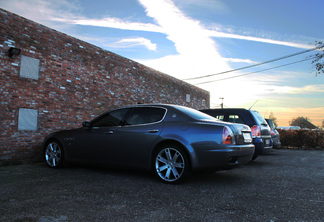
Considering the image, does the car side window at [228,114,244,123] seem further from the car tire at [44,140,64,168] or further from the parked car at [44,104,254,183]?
the car tire at [44,140,64,168]

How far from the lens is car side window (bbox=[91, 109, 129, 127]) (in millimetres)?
5443

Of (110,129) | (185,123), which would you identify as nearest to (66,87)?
(110,129)

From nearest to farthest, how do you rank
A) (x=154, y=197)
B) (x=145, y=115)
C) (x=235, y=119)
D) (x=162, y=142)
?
(x=154, y=197) < (x=162, y=142) < (x=145, y=115) < (x=235, y=119)

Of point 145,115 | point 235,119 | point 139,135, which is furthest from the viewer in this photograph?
point 235,119

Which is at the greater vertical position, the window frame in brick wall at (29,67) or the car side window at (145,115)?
the window frame in brick wall at (29,67)

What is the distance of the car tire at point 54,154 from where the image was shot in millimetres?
6062

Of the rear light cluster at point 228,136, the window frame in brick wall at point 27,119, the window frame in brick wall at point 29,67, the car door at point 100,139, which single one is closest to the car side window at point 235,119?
the rear light cluster at point 228,136

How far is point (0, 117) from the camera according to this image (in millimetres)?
6523

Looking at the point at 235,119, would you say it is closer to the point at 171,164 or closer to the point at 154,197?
the point at 171,164

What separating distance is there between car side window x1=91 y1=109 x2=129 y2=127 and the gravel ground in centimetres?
105

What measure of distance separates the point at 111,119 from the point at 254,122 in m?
4.10

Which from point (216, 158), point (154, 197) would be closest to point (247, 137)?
point (216, 158)

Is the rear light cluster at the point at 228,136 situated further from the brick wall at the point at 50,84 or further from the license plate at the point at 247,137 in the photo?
the brick wall at the point at 50,84

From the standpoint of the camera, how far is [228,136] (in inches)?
172
